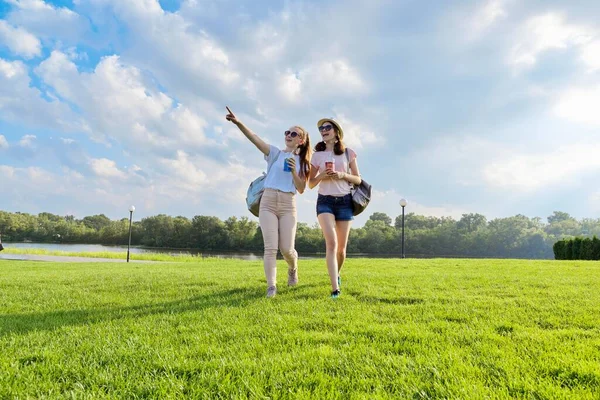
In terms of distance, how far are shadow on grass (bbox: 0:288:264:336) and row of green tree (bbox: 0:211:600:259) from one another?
65517mm

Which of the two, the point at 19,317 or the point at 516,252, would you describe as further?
the point at 516,252

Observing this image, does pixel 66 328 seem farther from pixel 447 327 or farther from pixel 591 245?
pixel 591 245

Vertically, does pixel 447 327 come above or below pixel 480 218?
below

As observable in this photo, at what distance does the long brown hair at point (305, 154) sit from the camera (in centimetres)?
480

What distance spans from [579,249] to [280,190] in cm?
2171

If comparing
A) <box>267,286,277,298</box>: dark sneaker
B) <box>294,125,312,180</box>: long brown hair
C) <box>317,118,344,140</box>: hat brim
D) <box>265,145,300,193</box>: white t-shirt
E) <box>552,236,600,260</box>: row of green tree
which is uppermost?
<box>317,118,344,140</box>: hat brim

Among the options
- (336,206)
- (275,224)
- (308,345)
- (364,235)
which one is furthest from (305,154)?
(364,235)

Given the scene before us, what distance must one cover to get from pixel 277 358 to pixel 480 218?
104 metres

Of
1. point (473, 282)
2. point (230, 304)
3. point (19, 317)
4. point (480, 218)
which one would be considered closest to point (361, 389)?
point (230, 304)

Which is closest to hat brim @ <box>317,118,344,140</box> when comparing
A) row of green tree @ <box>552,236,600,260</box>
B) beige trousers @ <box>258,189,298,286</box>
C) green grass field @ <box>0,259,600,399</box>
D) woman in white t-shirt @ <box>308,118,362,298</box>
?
woman in white t-shirt @ <box>308,118,362,298</box>

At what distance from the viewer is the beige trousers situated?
449 centimetres

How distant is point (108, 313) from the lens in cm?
369

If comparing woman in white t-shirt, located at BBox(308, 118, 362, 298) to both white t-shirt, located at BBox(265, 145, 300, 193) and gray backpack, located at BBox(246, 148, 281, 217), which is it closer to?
white t-shirt, located at BBox(265, 145, 300, 193)

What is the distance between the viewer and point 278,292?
15.5ft
